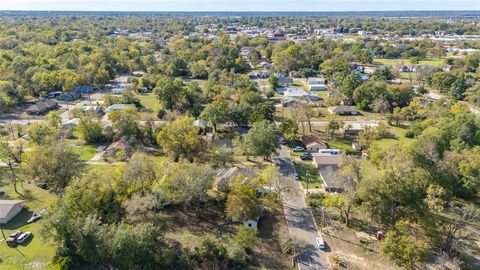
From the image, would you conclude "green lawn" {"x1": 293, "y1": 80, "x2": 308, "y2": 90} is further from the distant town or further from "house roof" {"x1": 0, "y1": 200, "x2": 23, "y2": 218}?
"house roof" {"x1": 0, "y1": 200, "x2": 23, "y2": 218}

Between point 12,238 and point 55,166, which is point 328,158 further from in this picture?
point 12,238

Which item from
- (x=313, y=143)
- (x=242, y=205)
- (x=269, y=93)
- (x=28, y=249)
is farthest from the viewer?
(x=269, y=93)

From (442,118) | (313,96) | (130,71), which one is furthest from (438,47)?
(130,71)

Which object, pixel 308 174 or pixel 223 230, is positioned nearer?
pixel 223 230

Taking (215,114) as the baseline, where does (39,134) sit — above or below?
below

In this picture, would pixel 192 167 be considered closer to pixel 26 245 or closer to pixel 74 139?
pixel 26 245

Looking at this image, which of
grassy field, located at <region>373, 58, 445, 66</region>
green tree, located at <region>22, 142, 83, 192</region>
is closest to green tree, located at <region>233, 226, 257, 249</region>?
green tree, located at <region>22, 142, 83, 192</region>

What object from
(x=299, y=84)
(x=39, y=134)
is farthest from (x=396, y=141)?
(x=39, y=134)
